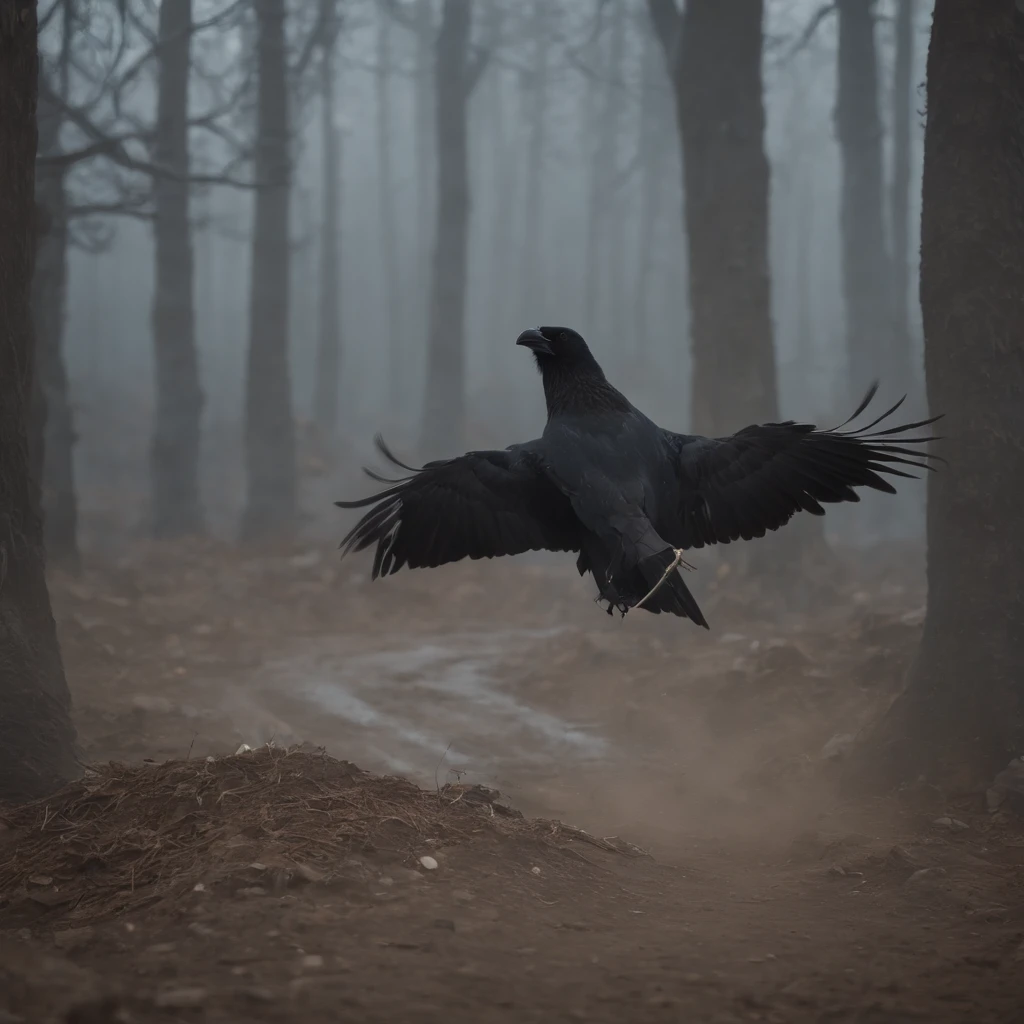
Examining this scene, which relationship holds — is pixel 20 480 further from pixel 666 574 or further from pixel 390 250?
pixel 390 250

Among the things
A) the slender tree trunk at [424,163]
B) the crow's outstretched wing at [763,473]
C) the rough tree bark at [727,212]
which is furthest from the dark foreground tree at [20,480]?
the slender tree trunk at [424,163]

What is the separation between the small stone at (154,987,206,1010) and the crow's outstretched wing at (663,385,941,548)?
10.4 ft

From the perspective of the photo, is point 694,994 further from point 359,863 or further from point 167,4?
point 167,4

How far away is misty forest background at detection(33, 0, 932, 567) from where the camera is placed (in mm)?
12641

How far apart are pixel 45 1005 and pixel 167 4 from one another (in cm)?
1554

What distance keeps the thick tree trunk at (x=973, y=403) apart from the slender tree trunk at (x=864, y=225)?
13.7 meters

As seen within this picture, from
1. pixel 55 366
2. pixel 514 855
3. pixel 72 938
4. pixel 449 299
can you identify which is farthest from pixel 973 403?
pixel 449 299

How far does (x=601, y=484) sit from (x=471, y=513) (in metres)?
0.84

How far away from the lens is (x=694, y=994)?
12.1 feet

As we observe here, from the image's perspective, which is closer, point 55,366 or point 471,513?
point 471,513

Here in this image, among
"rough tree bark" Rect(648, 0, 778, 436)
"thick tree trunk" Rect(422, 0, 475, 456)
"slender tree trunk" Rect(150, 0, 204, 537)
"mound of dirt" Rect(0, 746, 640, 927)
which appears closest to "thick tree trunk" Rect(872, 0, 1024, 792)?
"mound of dirt" Rect(0, 746, 640, 927)

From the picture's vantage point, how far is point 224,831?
15.6ft

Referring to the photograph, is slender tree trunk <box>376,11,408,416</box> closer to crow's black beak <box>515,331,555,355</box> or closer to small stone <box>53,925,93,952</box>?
crow's black beak <box>515,331,555,355</box>

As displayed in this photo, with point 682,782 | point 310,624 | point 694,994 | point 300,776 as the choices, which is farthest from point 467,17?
point 694,994
